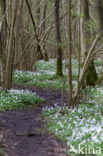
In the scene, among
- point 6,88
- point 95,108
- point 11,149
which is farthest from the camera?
point 6,88

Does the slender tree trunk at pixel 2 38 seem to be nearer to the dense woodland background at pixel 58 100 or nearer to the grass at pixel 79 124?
the dense woodland background at pixel 58 100

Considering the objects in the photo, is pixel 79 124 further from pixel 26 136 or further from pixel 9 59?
pixel 9 59

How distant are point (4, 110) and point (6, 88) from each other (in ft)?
8.94

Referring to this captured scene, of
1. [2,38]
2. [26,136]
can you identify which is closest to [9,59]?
[2,38]

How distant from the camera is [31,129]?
9.87 metres

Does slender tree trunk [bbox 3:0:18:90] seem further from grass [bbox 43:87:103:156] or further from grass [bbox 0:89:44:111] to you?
grass [bbox 43:87:103:156]

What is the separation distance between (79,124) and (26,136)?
1.34 m

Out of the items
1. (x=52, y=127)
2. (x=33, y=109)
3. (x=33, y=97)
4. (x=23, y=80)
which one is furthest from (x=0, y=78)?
(x=52, y=127)

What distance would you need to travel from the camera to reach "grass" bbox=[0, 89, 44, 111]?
12768 mm

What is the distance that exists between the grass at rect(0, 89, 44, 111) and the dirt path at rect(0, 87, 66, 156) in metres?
0.51

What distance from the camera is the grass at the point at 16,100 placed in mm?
12768

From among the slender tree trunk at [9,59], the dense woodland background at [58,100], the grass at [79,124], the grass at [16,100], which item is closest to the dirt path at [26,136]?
the dense woodland background at [58,100]

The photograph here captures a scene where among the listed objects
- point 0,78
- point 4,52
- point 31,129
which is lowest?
point 31,129

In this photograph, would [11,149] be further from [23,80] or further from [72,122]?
[23,80]
